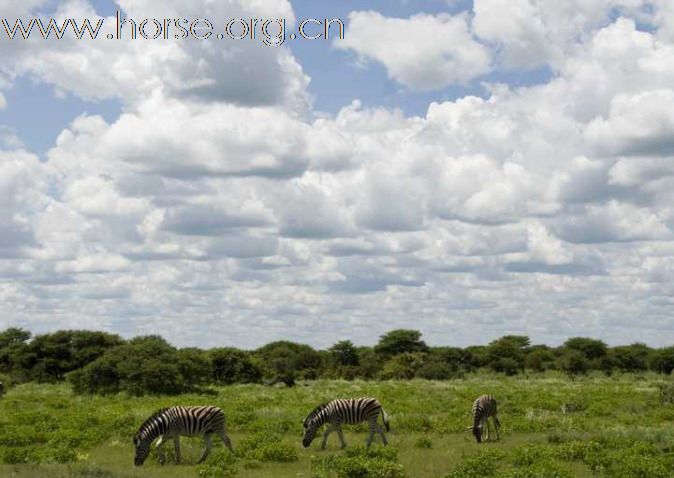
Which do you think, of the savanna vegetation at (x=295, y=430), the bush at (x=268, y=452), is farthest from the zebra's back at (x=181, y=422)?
the bush at (x=268, y=452)

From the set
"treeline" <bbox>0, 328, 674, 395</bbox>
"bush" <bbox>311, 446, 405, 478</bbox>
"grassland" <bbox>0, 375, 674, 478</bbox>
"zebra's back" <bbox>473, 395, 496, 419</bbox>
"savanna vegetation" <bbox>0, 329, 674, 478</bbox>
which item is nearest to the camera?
"bush" <bbox>311, 446, 405, 478</bbox>

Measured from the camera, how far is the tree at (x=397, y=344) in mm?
86375

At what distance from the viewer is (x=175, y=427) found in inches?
812

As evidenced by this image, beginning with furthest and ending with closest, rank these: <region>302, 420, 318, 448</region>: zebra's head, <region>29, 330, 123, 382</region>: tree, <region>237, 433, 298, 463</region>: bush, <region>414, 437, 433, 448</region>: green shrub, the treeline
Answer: <region>29, 330, 123, 382</region>: tree
the treeline
<region>414, 437, 433, 448</region>: green shrub
<region>302, 420, 318, 448</region>: zebra's head
<region>237, 433, 298, 463</region>: bush

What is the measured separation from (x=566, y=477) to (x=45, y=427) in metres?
17.6

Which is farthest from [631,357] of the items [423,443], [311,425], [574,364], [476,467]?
[476,467]

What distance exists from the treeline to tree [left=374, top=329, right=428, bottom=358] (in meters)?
0.11

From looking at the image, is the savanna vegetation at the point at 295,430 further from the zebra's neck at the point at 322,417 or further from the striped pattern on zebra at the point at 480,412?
the zebra's neck at the point at 322,417

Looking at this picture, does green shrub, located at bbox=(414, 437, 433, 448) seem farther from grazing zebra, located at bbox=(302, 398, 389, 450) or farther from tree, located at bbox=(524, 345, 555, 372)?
tree, located at bbox=(524, 345, 555, 372)

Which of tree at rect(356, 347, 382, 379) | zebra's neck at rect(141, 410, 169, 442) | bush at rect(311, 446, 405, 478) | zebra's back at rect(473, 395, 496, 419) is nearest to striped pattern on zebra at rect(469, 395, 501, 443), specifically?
zebra's back at rect(473, 395, 496, 419)

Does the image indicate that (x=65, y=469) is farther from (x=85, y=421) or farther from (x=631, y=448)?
(x=631, y=448)

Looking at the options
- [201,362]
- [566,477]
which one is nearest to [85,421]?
[566,477]

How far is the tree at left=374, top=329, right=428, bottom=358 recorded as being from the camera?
283ft

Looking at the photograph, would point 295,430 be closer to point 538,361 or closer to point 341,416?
point 341,416
